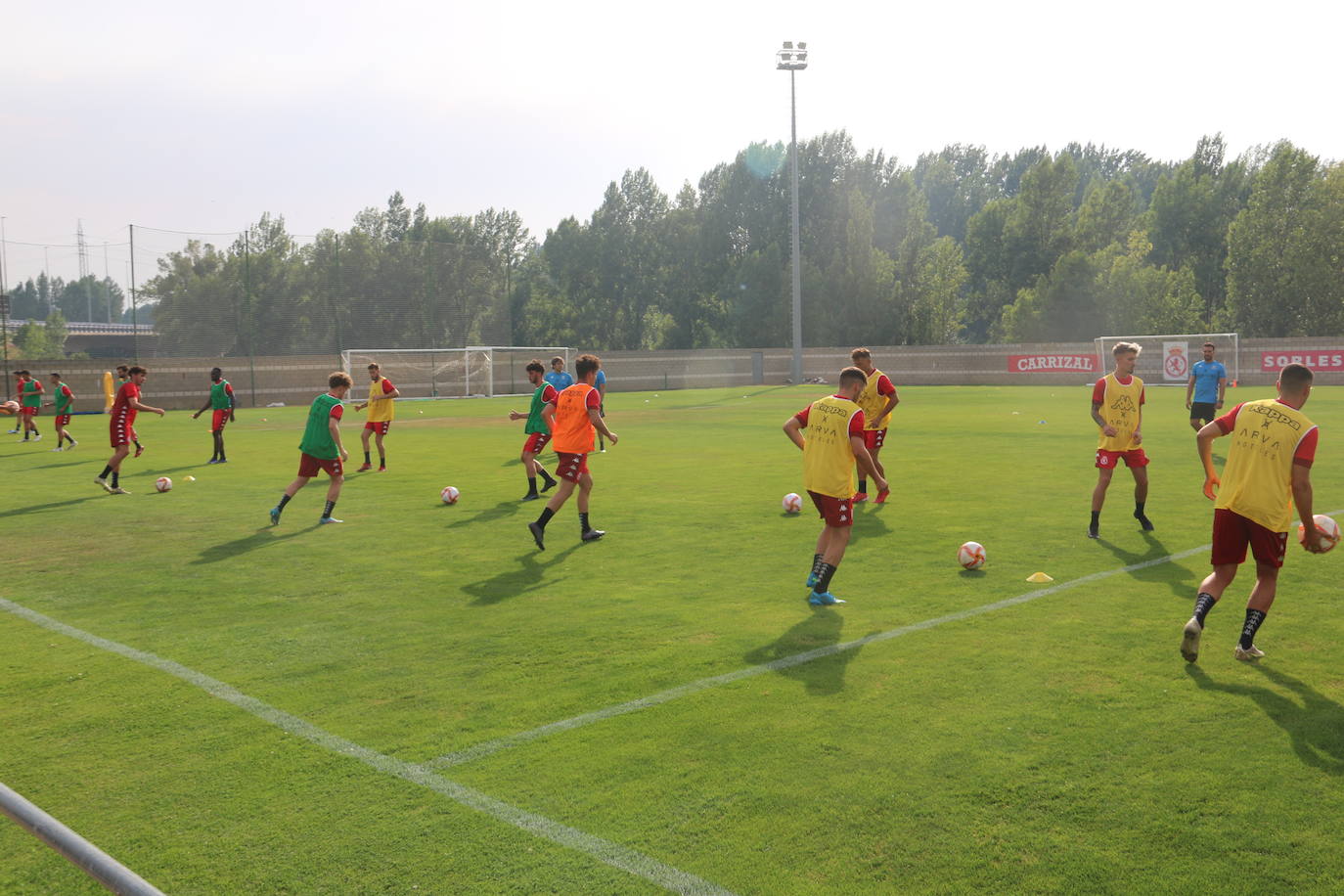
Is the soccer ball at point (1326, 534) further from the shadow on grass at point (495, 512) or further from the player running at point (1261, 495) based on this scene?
the shadow on grass at point (495, 512)

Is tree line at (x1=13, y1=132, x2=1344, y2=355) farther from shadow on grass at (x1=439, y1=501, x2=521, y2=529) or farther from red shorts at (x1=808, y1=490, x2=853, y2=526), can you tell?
red shorts at (x1=808, y1=490, x2=853, y2=526)

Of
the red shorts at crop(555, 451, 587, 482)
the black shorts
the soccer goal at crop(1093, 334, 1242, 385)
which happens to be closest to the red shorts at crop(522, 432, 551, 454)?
the red shorts at crop(555, 451, 587, 482)

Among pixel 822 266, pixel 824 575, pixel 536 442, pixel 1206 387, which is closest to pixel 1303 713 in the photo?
pixel 824 575

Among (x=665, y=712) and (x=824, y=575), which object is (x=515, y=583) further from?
(x=665, y=712)

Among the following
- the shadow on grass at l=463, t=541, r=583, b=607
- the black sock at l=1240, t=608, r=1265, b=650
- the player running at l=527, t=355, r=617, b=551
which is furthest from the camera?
the player running at l=527, t=355, r=617, b=551

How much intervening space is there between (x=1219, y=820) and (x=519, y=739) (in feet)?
11.7

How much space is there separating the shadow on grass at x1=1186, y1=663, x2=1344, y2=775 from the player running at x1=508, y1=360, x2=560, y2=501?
10640 mm

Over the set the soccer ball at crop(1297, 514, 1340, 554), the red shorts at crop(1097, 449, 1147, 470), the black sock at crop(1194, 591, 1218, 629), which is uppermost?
the red shorts at crop(1097, 449, 1147, 470)

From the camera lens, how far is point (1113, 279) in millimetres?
69812

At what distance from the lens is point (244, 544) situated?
12484 mm

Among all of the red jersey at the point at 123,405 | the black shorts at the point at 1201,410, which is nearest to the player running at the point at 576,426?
the red jersey at the point at 123,405

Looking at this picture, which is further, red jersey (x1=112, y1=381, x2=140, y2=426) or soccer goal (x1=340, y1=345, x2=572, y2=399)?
soccer goal (x1=340, y1=345, x2=572, y2=399)

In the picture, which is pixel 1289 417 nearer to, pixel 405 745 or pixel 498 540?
pixel 405 745

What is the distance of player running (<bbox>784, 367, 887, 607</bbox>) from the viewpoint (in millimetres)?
8914
